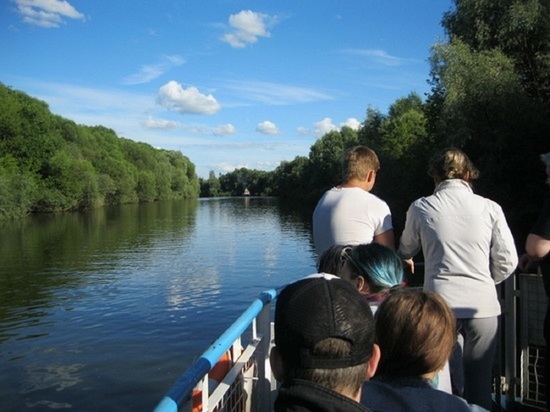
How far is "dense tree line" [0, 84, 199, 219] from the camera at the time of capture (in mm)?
52669

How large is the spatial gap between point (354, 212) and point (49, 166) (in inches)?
2498

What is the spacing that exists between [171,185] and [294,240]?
84.1 m

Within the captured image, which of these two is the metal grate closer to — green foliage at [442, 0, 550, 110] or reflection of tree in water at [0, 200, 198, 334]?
reflection of tree in water at [0, 200, 198, 334]

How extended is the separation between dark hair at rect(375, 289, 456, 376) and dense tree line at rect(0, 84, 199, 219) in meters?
51.8

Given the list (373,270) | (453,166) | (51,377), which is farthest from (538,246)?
(51,377)

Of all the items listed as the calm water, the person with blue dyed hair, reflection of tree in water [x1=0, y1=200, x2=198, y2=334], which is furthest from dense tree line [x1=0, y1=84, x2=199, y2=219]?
the person with blue dyed hair

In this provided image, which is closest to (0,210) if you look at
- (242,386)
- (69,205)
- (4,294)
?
(69,205)

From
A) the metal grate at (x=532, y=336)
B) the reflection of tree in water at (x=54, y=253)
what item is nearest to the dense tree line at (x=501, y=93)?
the reflection of tree in water at (x=54, y=253)

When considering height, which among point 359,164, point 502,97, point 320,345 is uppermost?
point 502,97

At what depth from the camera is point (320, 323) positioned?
1471 millimetres

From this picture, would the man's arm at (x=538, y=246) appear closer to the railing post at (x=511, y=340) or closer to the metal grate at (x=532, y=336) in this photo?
the metal grate at (x=532, y=336)

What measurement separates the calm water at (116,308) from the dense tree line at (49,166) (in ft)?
69.2

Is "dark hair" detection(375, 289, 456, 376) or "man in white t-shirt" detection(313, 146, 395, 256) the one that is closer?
"dark hair" detection(375, 289, 456, 376)

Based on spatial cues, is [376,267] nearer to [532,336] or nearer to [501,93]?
[532,336]
